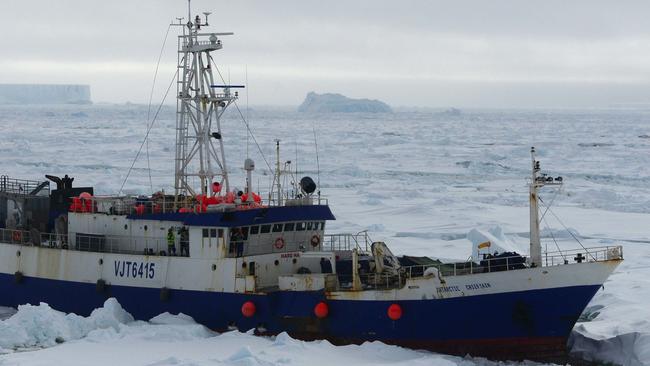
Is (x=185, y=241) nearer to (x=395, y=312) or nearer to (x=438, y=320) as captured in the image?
(x=395, y=312)

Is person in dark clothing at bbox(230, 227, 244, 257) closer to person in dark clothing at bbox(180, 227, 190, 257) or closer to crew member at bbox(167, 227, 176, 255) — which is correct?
person in dark clothing at bbox(180, 227, 190, 257)

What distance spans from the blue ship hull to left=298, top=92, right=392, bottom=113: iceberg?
461ft

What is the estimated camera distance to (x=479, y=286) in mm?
21234

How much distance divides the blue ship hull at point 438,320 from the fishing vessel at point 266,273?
0.08 feet

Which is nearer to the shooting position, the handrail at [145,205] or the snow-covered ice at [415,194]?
the snow-covered ice at [415,194]

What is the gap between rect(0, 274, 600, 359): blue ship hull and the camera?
2120 centimetres

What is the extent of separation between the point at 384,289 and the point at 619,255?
16.8 ft

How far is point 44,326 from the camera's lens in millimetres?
22156

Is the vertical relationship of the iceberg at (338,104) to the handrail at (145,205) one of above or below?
above

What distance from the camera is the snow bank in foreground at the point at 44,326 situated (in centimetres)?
2175

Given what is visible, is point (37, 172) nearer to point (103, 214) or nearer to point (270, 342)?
point (103, 214)

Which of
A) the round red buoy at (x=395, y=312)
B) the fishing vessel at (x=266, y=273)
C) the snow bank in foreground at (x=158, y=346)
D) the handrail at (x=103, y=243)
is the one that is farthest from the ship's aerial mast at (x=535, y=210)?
the handrail at (x=103, y=243)

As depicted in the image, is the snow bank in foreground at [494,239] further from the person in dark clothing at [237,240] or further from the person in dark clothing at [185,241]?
the person in dark clothing at [185,241]

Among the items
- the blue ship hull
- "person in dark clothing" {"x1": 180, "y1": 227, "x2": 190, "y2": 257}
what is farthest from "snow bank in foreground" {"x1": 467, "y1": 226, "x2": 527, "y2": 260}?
"person in dark clothing" {"x1": 180, "y1": 227, "x2": 190, "y2": 257}
